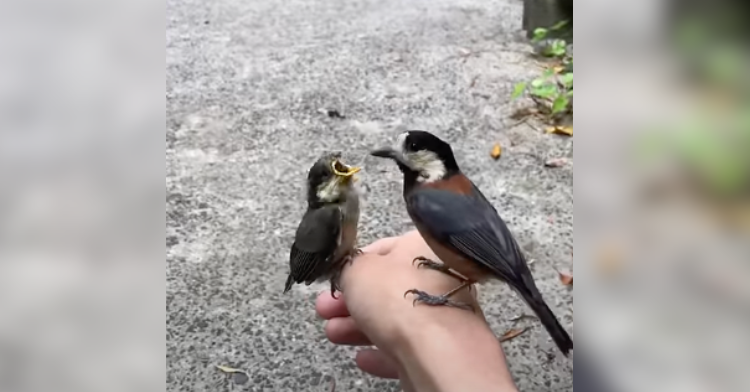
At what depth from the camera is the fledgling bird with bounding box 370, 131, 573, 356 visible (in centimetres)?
129

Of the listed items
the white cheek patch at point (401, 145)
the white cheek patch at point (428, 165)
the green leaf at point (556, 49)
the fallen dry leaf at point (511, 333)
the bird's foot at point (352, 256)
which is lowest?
the fallen dry leaf at point (511, 333)

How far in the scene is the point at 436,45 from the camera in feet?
11.4

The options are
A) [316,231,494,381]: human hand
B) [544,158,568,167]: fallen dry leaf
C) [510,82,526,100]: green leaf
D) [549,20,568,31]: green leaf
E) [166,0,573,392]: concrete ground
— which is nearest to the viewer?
[316,231,494,381]: human hand

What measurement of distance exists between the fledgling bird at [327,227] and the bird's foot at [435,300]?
0.75 ft

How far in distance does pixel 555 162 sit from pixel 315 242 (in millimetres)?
1367

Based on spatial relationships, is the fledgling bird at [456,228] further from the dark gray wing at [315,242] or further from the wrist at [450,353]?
the dark gray wing at [315,242]

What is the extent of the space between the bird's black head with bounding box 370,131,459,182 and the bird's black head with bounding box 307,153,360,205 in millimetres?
127

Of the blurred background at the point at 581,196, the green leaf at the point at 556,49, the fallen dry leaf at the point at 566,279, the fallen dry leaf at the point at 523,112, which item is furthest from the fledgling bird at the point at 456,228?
the green leaf at the point at 556,49

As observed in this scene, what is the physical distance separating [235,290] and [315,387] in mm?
415

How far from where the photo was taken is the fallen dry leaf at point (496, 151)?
2.67 metres

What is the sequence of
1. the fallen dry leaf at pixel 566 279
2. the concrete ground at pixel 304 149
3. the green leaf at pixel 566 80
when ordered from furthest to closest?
the green leaf at pixel 566 80
the fallen dry leaf at pixel 566 279
the concrete ground at pixel 304 149

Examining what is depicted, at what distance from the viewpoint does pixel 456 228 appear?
1.31 meters

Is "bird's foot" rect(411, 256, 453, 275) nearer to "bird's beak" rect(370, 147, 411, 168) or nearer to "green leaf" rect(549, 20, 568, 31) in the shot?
"bird's beak" rect(370, 147, 411, 168)

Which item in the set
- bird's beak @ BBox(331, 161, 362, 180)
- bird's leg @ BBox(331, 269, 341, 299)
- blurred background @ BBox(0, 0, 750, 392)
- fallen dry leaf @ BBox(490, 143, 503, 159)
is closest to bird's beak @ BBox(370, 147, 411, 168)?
bird's beak @ BBox(331, 161, 362, 180)
